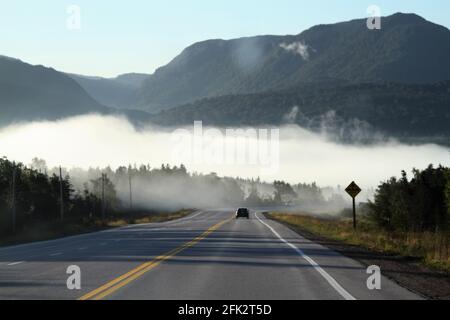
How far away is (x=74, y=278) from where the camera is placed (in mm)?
17219

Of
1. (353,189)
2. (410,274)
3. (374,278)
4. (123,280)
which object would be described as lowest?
(410,274)

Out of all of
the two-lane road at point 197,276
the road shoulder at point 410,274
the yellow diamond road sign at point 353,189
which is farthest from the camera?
the yellow diamond road sign at point 353,189

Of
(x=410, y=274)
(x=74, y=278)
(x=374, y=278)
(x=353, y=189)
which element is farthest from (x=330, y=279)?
(x=353, y=189)

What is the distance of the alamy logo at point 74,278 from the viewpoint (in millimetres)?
15588

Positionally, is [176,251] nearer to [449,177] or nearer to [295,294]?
[295,294]

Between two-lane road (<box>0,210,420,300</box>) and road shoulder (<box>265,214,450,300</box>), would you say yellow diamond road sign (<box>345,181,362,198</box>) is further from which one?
two-lane road (<box>0,210,420,300</box>)

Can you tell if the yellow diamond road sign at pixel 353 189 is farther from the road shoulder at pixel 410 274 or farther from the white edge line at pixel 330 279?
the white edge line at pixel 330 279

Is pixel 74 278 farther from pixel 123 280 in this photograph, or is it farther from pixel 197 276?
pixel 197 276

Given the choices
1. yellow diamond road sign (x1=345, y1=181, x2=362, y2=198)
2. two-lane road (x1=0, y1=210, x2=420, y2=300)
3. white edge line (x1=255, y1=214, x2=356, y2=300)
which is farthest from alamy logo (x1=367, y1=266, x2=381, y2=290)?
yellow diamond road sign (x1=345, y1=181, x2=362, y2=198)

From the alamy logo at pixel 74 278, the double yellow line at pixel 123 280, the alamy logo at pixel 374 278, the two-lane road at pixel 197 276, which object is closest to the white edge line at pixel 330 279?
the two-lane road at pixel 197 276

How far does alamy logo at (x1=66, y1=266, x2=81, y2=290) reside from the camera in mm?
15588

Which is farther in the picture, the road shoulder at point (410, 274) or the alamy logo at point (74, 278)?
the alamy logo at point (74, 278)

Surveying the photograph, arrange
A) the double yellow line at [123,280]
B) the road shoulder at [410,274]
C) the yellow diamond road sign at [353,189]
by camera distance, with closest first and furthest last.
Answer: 1. the double yellow line at [123,280]
2. the road shoulder at [410,274]
3. the yellow diamond road sign at [353,189]

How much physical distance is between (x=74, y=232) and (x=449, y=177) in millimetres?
34141
